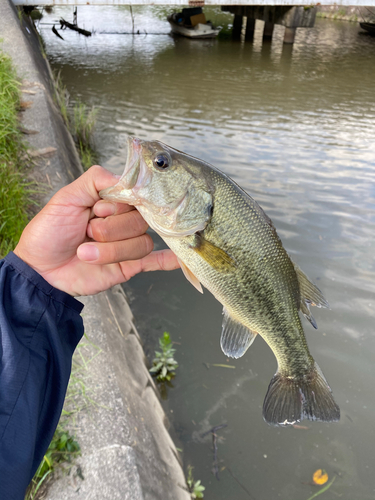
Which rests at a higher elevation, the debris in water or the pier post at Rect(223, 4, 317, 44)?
the pier post at Rect(223, 4, 317, 44)

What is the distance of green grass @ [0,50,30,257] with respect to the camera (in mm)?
3338

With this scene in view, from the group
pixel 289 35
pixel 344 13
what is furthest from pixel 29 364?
pixel 344 13

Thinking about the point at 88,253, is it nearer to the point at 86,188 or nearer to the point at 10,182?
the point at 86,188

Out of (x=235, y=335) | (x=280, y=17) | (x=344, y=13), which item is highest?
(x=344, y=13)

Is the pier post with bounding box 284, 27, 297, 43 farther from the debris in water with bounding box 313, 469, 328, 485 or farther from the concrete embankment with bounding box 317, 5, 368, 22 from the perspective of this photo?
the debris in water with bounding box 313, 469, 328, 485

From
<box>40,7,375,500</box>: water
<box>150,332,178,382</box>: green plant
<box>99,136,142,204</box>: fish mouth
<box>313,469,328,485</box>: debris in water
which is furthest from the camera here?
<box>150,332,178,382</box>: green plant

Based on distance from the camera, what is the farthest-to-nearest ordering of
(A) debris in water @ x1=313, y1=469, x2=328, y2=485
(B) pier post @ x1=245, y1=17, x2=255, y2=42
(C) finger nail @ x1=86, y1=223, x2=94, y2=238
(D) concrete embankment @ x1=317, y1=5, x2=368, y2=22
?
(D) concrete embankment @ x1=317, y1=5, x2=368, y2=22 < (B) pier post @ x1=245, y1=17, x2=255, y2=42 < (A) debris in water @ x1=313, y1=469, x2=328, y2=485 < (C) finger nail @ x1=86, y1=223, x2=94, y2=238

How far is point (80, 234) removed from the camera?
6.38 ft

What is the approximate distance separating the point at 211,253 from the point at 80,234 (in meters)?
0.72

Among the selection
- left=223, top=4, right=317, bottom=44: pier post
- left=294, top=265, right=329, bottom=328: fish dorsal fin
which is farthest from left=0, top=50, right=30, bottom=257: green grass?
left=223, top=4, right=317, bottom=44: pier post

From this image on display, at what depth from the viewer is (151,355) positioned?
168 inches

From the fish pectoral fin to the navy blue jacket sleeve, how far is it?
0.73 meters

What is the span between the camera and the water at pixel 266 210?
348 centimetres

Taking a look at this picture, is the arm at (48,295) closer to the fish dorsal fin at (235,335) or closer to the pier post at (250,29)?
the fish dorsal fin at (235,335)
